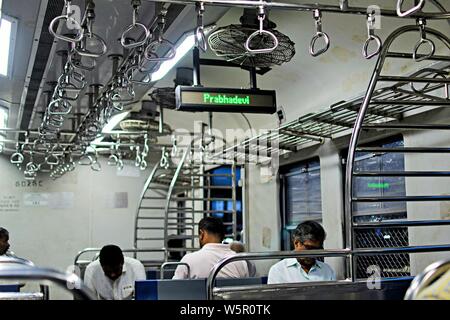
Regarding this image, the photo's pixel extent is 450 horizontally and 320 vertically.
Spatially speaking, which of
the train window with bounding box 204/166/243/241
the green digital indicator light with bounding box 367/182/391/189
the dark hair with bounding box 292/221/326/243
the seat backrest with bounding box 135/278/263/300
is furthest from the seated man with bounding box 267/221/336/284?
the train window with bounding box 204/166/243/241

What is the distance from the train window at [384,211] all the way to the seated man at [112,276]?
1.85 metres

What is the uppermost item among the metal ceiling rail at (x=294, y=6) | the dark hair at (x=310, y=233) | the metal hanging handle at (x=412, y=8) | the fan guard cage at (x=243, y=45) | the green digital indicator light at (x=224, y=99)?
the fan guard cage at (x=243, y=45)

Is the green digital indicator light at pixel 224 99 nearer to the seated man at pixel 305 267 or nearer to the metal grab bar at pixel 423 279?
the seated man at pixel 305 267

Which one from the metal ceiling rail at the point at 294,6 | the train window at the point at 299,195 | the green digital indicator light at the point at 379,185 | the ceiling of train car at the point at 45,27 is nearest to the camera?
the metal ceiling rail at the point at 294,6

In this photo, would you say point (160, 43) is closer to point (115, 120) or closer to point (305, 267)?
point (305, 267)

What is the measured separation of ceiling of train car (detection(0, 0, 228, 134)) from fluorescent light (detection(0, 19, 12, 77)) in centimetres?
7

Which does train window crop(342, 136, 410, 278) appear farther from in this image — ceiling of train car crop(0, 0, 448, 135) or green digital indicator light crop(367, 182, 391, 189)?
ceiling of train car crop(0, 0, 448, 135)

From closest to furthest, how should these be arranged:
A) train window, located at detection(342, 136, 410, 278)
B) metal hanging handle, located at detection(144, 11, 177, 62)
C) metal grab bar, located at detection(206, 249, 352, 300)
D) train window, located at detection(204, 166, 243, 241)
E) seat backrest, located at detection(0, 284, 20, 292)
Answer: metal grab bar, located at detection(206, 249, 352, 300) → metal hanging handle, located at detection(144, 11, 177, 62) → seat backrest, located at detection(0, 284, 20, 292) → train window, located at detection(342, 136, 410, 278) → train window, located at detection(204, 166, 243, 241)

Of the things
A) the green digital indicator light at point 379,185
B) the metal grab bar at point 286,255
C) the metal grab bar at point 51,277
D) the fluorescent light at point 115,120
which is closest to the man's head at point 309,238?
the metal grab bar at point 286,255

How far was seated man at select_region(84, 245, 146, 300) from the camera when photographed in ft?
13.1

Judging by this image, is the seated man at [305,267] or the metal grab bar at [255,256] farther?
the seated man at [305,267]

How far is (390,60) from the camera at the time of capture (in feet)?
14.3

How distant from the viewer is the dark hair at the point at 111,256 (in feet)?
13.0
